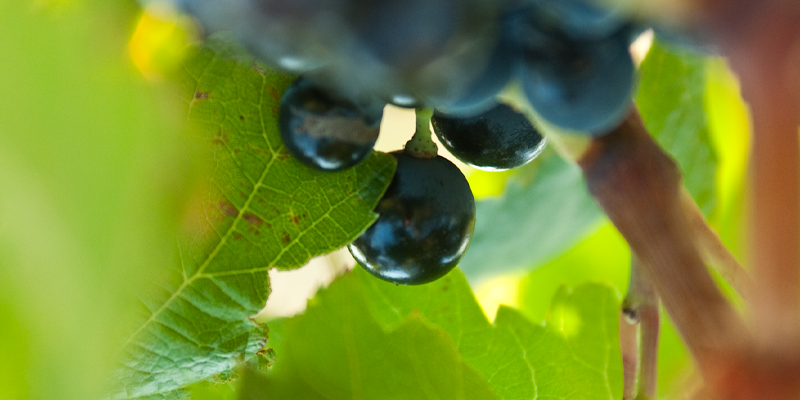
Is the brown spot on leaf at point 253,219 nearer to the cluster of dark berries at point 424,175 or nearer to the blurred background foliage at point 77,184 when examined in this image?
the cluster of dark berries at point 424,175

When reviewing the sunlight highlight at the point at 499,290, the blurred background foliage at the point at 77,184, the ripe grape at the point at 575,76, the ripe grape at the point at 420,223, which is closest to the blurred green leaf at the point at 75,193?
the blurred background foliage at the point at 77,184

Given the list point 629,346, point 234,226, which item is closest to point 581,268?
point 629,346

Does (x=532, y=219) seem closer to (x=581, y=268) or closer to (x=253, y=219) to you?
(x=581, y=268)

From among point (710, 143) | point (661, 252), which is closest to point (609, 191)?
point (661, 252)

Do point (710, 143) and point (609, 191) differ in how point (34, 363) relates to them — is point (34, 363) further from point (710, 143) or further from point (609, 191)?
point (710, 143)

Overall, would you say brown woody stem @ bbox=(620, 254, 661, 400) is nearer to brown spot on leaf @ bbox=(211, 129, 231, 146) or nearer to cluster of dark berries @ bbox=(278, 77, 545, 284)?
cluster of dark berries @ bbox=(278, 77, 545, 284)

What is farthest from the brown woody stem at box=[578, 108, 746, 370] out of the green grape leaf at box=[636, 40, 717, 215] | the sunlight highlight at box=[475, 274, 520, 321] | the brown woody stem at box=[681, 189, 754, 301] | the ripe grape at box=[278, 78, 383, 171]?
the sunlight highlight at box=[475, 274, 520, 321]
